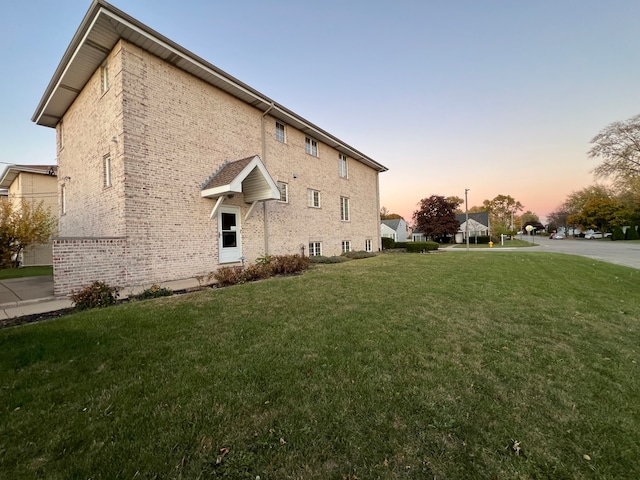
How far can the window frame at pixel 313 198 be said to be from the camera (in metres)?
15.3

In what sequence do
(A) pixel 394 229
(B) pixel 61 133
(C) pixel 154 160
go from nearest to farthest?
(C) pixel 154 160 → (B) pixel 61 133 → (A) pixel 394 229

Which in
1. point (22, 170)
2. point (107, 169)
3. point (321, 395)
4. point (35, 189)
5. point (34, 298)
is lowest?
point (321, 395)

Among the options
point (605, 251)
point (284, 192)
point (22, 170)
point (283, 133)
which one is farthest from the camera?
point (605, 251)

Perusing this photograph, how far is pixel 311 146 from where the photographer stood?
1588cm

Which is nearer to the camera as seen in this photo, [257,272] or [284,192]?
[257,272]

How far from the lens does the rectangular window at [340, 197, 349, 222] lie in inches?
718

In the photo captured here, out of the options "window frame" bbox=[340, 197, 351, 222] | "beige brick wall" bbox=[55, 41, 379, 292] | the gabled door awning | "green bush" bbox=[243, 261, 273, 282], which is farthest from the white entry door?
"window frame" bbox=[340, 197, 351, 222]

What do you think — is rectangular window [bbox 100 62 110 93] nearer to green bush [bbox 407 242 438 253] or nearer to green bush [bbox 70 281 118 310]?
green bush [bbox 70 281 118 310]

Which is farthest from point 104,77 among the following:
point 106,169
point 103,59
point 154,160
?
point 154,160

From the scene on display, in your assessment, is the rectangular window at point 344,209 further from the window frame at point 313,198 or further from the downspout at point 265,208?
the downspout at point 265,208

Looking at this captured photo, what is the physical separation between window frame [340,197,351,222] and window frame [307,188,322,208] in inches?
106

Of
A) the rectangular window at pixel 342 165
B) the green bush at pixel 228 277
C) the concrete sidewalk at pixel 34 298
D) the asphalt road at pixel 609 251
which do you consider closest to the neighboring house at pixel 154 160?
the concrete sidewalk at pixel 34 298

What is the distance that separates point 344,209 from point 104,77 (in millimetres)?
13561

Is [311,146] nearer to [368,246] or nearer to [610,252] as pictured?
[368,246]
